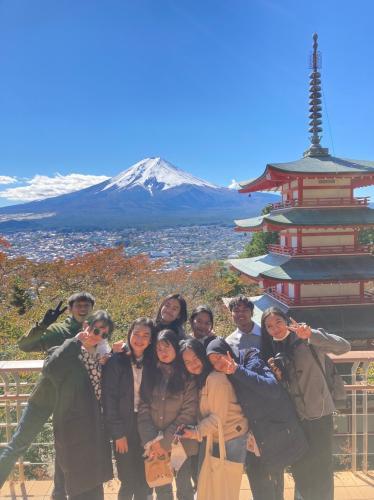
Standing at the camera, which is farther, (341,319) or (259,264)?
(259,264)

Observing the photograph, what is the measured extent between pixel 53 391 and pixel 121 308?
1244 centimetres

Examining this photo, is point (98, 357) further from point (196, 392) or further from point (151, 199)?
point (151, 199)

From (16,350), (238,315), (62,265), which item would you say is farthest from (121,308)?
(238,315)

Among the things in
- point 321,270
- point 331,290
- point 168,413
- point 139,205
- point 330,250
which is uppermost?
point 139,205

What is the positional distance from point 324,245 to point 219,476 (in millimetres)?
9094

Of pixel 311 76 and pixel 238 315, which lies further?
pixel 311 76

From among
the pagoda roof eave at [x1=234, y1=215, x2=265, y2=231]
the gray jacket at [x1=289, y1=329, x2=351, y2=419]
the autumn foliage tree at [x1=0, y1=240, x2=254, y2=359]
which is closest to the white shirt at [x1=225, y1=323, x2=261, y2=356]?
the gray jacket at [x1=289, y1=329, x2=351, y2=419]

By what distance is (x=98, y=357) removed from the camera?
7.52ft

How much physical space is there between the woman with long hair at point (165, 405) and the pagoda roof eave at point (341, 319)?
7.66 meters

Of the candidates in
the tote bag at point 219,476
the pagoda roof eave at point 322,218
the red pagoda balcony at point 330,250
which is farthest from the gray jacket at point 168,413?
the red pagoda balcony at point 330,250

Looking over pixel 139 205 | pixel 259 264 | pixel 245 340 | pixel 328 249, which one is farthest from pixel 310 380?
pixel 139 205

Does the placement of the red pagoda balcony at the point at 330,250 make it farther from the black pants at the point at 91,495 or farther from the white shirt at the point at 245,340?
the black pants at the point at 91,495

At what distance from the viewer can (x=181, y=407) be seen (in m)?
2.26

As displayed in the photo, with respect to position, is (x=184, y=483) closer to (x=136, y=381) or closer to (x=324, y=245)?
(x=136, y=381)
